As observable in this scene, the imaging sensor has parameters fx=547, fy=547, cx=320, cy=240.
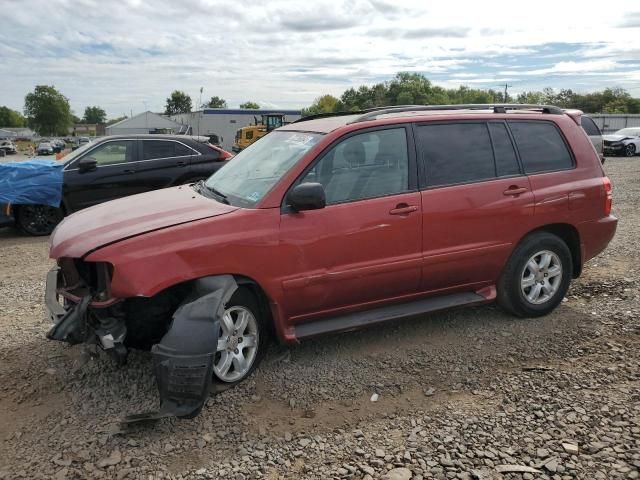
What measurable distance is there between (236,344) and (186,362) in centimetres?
59

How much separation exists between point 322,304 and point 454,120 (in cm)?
189

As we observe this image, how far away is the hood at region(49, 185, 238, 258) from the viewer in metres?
3.51

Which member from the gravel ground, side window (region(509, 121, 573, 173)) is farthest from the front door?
side window (region(509, 121, 573, 173))

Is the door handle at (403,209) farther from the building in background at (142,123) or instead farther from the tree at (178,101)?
the tree at (178,101)

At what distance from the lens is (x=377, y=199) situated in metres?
4.04

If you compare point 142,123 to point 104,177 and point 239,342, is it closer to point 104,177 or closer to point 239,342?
point 104,177

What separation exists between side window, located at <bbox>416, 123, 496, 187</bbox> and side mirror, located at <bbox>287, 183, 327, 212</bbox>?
3.32ft

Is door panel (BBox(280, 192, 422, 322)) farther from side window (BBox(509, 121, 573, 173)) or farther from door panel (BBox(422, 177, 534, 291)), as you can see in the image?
side window (BBox(509, 121, 573, 173))

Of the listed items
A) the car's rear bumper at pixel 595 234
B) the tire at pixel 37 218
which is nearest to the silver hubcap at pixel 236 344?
the car's rear bumper at pixel 595 234

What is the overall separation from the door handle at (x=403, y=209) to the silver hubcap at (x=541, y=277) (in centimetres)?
129

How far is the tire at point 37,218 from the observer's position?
870 centimetres

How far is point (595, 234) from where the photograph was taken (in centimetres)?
495

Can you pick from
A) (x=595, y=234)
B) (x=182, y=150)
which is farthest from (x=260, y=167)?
(x=182, y=150)

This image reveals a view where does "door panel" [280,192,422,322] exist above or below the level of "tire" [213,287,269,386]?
above
